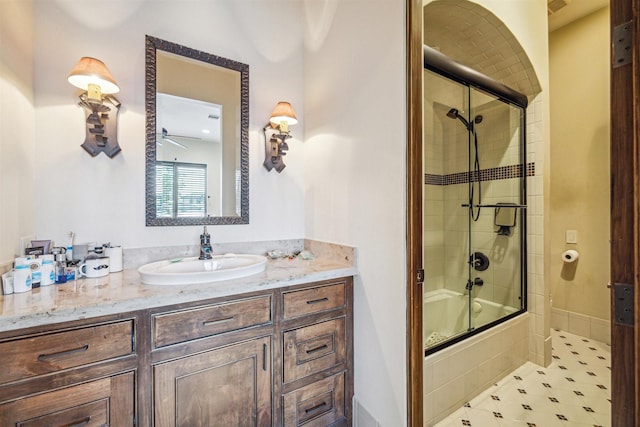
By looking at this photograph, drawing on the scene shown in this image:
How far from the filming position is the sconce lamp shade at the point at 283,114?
1899 mm

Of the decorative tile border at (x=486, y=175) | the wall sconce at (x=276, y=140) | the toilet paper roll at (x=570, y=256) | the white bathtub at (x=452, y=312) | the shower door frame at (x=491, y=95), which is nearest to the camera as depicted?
the shower door frame at (x=491, y=95)

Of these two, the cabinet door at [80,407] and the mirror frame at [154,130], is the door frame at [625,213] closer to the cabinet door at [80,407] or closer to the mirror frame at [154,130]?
the cabinet door at [80,407]

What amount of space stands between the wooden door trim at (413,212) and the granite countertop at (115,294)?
0.41 meters

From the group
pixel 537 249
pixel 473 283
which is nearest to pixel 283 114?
pixel 473 283

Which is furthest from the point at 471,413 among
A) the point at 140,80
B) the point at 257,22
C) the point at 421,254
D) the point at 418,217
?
the point at 257,22

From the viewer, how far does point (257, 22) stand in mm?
1972

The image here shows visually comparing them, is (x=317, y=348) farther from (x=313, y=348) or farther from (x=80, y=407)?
(x=80, y=407)

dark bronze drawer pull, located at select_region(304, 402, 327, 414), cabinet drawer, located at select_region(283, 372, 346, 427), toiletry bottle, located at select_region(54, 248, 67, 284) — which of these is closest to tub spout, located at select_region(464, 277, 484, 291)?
cabinet drawer, located at select_region(283, 372, 346, 427)

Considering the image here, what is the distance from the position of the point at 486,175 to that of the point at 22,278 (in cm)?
310

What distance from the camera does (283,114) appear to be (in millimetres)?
1895

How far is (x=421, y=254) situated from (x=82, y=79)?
1.86 m

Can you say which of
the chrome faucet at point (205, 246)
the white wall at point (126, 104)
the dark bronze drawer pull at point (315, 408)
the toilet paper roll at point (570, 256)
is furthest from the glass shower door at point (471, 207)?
the chrome faucet at point (205, 246)

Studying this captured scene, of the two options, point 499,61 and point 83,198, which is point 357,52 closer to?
point 499,61

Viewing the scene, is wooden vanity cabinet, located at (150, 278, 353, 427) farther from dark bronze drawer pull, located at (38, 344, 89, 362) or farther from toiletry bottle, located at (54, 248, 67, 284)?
toiletry bottle, located at (54, 248, 67, 284)
